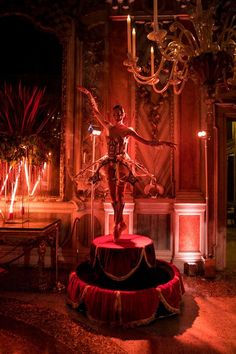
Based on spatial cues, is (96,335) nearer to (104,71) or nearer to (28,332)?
(28,332)

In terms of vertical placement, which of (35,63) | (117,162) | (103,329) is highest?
(35,63)

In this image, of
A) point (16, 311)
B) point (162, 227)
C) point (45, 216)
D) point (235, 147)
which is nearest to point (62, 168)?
point (45, 216)

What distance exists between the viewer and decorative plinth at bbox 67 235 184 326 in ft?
9.60

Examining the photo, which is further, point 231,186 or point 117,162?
point 231,186

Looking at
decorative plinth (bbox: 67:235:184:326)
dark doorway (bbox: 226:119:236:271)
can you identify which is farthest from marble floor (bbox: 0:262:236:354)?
dark doorway (bbox: 226:119:236:271)

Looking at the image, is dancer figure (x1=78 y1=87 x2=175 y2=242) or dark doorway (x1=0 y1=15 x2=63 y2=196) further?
dark doorway (x1=0 y1=15 x2=63 y2=196)

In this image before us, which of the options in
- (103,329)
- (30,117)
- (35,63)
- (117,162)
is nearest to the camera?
(103,329)

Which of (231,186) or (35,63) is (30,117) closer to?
(35,63)

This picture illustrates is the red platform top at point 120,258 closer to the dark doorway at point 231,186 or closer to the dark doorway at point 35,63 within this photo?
the dark doorway at point 35,63

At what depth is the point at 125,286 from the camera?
320cm

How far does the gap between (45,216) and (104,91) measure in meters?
2.11

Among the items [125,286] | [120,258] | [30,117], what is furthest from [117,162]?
[30,117]

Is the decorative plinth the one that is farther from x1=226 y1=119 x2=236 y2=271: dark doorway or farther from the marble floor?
x1=226 y1=119 x2=236 y2=271: dark doorway

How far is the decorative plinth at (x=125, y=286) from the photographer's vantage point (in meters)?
2.93
